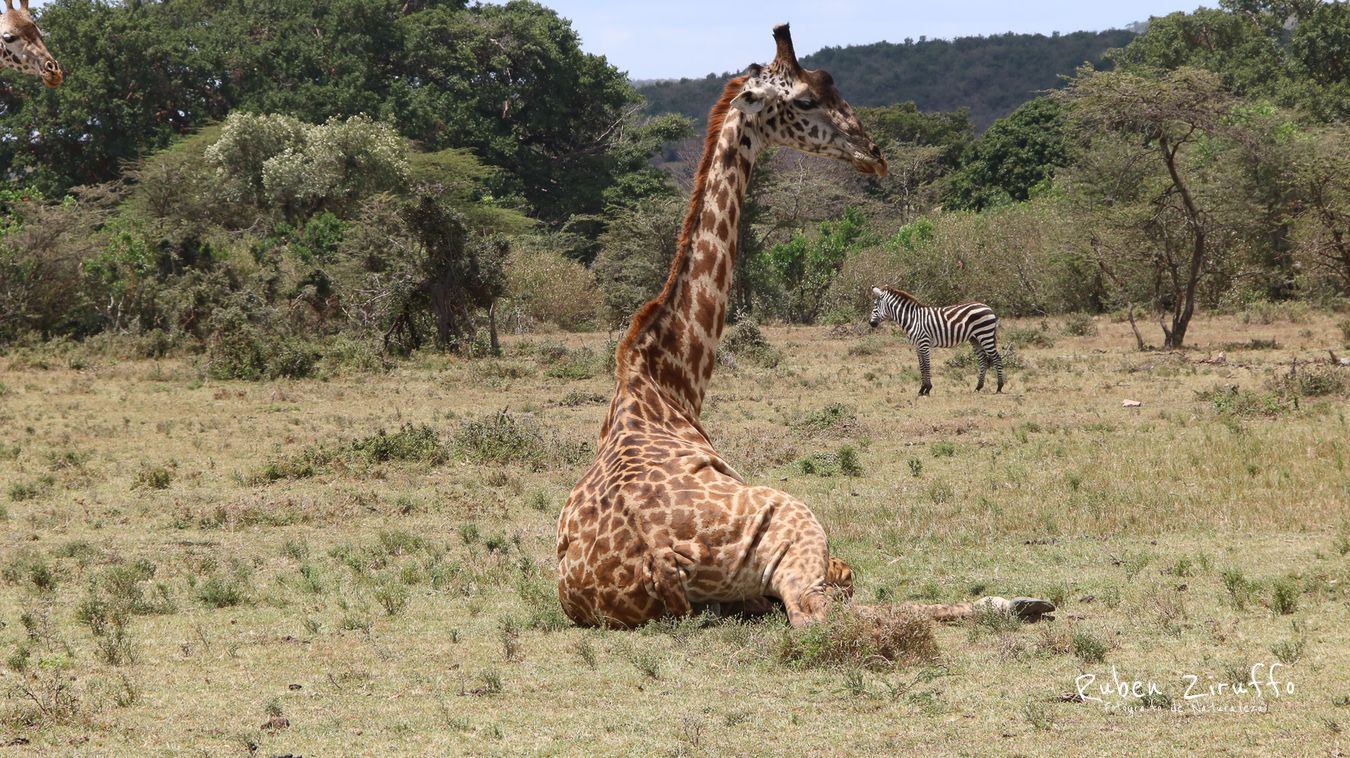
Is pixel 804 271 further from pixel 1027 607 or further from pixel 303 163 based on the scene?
pixel 1027 607

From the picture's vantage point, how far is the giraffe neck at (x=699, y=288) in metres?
7.71

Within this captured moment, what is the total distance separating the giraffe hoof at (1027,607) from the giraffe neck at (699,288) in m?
2.14

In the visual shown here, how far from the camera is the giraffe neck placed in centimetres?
771

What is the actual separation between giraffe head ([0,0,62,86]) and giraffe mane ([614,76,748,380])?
19.4 feet

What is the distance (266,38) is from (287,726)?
60102mm

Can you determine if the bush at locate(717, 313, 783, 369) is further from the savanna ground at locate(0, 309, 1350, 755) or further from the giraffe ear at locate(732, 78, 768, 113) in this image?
the giraffe ear at locate(732, 78, 768, 113)

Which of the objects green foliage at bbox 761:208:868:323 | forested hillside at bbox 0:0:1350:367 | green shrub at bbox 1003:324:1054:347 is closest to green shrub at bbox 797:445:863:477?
forested hillside at bbox 0:0:1350:367

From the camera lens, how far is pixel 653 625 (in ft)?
22.5

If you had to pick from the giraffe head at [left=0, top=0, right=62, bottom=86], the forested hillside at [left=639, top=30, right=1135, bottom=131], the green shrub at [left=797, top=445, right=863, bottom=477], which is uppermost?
the forested hillside at [left=639, top=30, right=1135, bottom=131]

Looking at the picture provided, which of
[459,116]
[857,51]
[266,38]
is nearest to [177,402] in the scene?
[459,116]

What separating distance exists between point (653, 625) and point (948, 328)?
16042mm

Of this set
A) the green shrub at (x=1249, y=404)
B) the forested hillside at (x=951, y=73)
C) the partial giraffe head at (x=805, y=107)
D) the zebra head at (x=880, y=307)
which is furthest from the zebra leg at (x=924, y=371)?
the forested hillside at (x=951, y=73)

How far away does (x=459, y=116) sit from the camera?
5650cm

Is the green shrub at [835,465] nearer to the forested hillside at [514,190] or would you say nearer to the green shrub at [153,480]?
the green shrub at [153,480]
